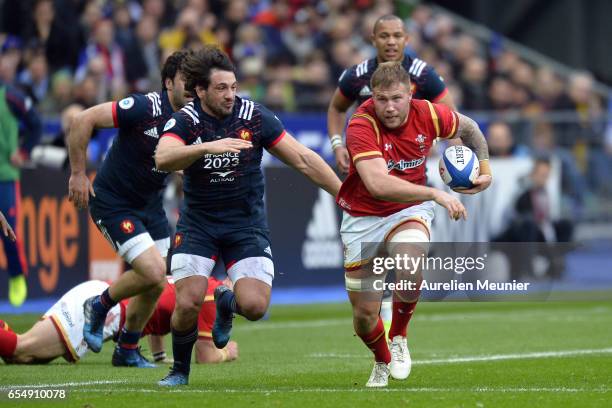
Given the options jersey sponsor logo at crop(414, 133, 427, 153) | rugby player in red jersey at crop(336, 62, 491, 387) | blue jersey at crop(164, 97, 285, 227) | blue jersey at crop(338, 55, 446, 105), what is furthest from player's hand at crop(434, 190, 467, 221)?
blue jersey at crop(338, 55, 446, 105)

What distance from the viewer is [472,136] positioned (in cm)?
870

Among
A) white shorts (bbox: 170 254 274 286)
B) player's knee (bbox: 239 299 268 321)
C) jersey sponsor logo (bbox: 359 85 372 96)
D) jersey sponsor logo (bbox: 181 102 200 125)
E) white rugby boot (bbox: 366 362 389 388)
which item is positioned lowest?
white rugby boot (bbox: 366 362 389 388)

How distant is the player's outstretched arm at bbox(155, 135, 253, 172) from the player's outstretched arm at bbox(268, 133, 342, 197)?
1.60 feet

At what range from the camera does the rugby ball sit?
8445mm

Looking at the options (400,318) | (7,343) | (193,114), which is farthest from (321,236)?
(193,114)

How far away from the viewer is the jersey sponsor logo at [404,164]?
8461 millimetres

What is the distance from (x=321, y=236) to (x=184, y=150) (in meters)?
8.88

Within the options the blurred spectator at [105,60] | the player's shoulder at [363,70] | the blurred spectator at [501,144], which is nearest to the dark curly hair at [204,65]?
the player's shoulder at [363,70]

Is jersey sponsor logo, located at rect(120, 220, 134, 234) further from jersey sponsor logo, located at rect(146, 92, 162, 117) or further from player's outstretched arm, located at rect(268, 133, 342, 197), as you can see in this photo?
player's outstretched arm, located at rect(268, 133, 342, 197)

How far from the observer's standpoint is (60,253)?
47.4 feet

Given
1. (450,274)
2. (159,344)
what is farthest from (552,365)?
(159,344)

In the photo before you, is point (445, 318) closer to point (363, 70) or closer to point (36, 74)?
point (363, 70)

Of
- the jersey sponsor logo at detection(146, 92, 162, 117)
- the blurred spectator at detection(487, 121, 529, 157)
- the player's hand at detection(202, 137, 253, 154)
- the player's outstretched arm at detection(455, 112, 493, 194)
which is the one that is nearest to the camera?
the player's hand at detection(202, 137, 253, 154)

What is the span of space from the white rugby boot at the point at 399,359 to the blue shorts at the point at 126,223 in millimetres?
2263
